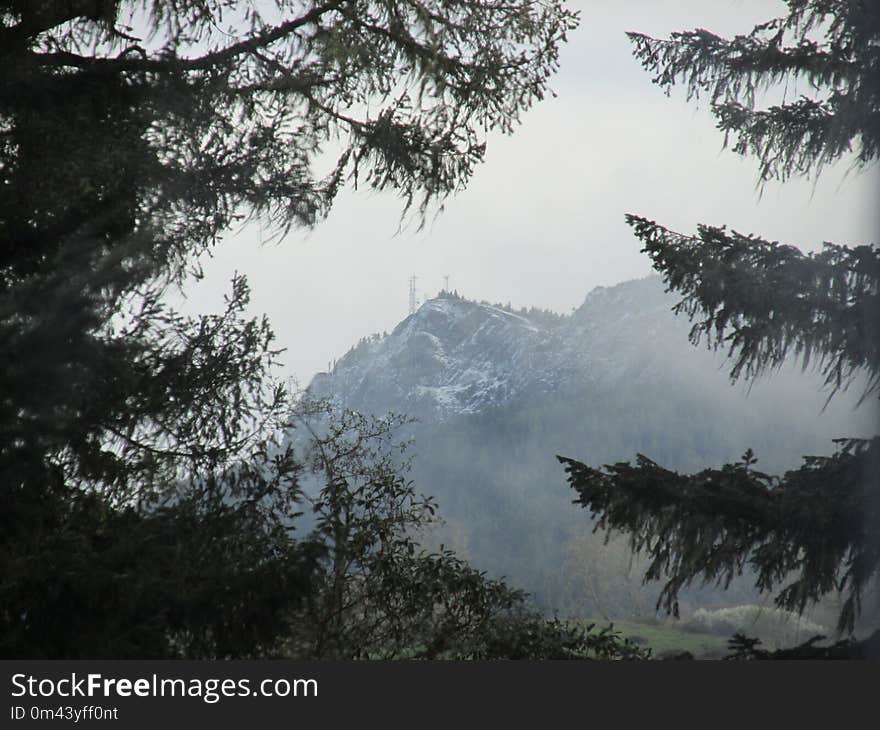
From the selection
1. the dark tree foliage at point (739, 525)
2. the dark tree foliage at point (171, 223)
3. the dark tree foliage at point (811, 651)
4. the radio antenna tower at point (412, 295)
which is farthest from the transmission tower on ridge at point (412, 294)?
the dark tree foliage at point (811, 651)

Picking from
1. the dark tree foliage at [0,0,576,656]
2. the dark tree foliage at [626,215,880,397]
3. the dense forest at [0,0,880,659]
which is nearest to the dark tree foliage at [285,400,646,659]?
the dense forest at [0,0,880,659]

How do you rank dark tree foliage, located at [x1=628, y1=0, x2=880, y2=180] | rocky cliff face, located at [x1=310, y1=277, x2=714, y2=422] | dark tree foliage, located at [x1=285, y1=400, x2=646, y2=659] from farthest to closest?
rocky cliff face, located at [x1=310, y1=277, x2=714, y2=422], dark tree foliage, located at [x1=285, y1=400, x2=646, y2=659], dark tree foliage, located at [x1=628, y1=0, x2=880, y2=180]

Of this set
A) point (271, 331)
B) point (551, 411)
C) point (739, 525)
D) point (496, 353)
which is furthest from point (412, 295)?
point (739, 525)

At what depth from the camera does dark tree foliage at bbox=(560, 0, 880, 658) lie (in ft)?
10.2

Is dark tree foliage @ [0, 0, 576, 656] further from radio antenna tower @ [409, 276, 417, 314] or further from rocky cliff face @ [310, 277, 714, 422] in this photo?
rocky cliff face @ [310, 277, 714, 422]

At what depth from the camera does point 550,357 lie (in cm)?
665

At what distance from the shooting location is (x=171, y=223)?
3.26m

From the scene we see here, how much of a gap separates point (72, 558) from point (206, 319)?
1.16 metres

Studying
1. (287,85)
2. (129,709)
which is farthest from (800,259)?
(129,709)

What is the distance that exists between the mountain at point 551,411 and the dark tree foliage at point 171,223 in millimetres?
1526

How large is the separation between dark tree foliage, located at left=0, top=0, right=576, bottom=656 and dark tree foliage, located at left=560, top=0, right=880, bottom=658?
2.97ft

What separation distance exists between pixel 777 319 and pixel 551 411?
316 centimetres

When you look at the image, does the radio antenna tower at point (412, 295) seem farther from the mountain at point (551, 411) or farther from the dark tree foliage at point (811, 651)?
the dark tree foliage at point (811, 651)

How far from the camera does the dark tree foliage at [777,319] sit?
3.10m
